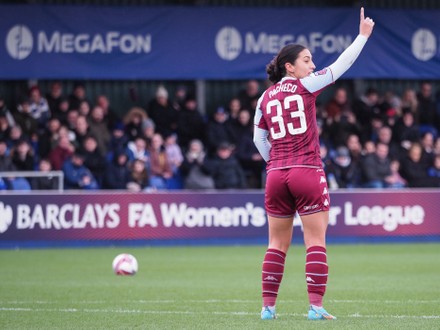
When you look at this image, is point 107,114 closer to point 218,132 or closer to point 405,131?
point 218,132

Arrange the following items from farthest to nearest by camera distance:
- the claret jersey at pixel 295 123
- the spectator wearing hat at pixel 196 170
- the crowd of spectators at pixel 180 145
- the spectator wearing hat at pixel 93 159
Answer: the spectator wearing hat at pixel 196 170 → the spectator wearing hat at pixel 93 159 → the crowd of spectators at pixel 180 145 → the claret jersey at pixel 295 123

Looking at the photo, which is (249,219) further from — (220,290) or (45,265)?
(220,290)

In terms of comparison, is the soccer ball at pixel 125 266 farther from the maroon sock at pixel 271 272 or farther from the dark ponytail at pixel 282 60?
the dark ponytail at pixel 282 60

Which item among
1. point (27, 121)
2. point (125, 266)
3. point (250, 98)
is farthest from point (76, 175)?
point (125, 266)

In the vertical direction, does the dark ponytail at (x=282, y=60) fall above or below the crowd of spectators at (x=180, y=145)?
below

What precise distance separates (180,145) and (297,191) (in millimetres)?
14482

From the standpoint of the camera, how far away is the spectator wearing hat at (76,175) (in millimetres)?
20078

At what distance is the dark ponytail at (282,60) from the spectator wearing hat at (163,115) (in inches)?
552

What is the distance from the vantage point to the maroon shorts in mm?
8188

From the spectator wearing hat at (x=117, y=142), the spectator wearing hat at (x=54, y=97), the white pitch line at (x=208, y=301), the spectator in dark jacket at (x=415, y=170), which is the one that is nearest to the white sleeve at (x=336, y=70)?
the white pitch line at (x=208, y=301)

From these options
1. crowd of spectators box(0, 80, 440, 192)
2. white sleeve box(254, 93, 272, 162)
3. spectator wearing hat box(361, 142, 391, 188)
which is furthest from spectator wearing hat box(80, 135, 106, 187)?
white sleeve box(254, 93, 272, 162)

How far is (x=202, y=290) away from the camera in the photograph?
11836 millimetres

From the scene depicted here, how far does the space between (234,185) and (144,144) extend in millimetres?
1933

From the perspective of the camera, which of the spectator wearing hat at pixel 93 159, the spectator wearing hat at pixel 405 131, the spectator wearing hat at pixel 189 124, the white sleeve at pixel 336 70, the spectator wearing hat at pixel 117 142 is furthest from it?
the spectator wearing hat at pixel 405 131
